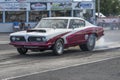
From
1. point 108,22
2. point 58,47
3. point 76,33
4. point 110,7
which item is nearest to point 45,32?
point 58,47

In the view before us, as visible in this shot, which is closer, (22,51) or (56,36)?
(56,36)

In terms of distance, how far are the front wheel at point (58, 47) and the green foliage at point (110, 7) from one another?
5295 centimetres

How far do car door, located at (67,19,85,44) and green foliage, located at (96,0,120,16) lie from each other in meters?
51.3

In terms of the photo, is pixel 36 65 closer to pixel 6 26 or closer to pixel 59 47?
pixel 59 47

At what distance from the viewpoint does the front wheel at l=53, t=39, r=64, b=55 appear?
582 inches

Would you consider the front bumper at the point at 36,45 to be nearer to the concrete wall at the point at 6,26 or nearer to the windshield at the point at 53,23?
the windshield at the point at 53,23

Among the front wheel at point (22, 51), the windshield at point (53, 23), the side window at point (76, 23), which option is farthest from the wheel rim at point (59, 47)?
the front wheel at point (22, 51)

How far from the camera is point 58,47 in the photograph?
14969 millimetres

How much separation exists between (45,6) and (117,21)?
9717 mm

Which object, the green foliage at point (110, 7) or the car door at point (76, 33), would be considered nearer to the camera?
the car door at point (76, 33)

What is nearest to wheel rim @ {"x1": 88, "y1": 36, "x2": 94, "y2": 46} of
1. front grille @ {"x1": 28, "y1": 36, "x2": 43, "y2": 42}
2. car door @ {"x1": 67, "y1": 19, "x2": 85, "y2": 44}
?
car door @ {"x1": 67, "y1": 19, "x2": 85, "y2": 44}

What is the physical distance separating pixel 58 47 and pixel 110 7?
5422cm

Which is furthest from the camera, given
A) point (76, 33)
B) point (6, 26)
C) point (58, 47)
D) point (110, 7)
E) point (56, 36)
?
point (110, 7)

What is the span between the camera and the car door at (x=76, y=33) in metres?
15.6
